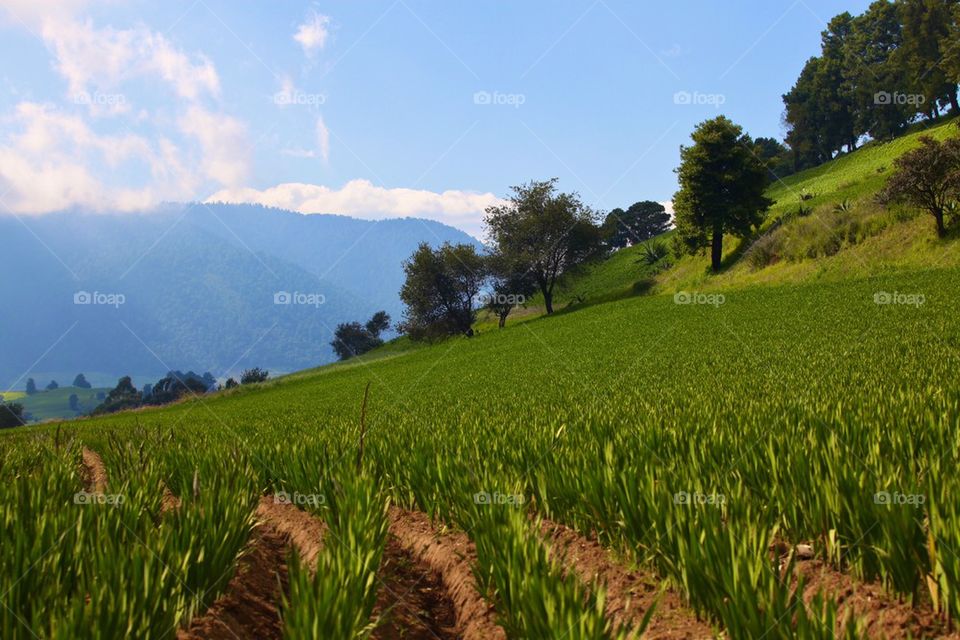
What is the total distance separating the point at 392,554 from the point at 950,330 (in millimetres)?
19910

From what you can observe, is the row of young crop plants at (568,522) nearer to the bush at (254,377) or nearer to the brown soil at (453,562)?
the brown soil at (453,562)

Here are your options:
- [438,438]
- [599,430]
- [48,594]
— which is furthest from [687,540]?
[438,438]

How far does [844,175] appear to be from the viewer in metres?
64.8

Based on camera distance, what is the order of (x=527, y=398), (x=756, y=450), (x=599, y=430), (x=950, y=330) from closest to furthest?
(x=756, y=450) < (x=599, y=430) < (x=527, y=398) < (x=950, y=330)

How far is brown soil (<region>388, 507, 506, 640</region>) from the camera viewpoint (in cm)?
415

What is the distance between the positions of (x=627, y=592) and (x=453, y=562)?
243cm

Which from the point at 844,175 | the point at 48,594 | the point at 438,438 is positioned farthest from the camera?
the point at 844,175

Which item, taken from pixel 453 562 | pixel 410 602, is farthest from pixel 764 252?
pixel 410 602

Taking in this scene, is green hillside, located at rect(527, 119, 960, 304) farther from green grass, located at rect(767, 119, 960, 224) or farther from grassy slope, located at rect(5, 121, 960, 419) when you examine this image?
green grass, located at rect(767, 119, 960, 224)

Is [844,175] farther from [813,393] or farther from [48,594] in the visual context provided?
[48,594]

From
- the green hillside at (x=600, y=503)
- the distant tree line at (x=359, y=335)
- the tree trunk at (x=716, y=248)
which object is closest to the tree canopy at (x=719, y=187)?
the tree trunk at (x=716, y=248)

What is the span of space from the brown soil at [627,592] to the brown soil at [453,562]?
0.67 meters

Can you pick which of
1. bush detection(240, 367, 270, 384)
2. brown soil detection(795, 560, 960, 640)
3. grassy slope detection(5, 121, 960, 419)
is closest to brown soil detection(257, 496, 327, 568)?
brown soil detection(795, 560, 960, 640)

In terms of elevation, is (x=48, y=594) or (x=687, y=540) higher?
(x=48, y=594)
